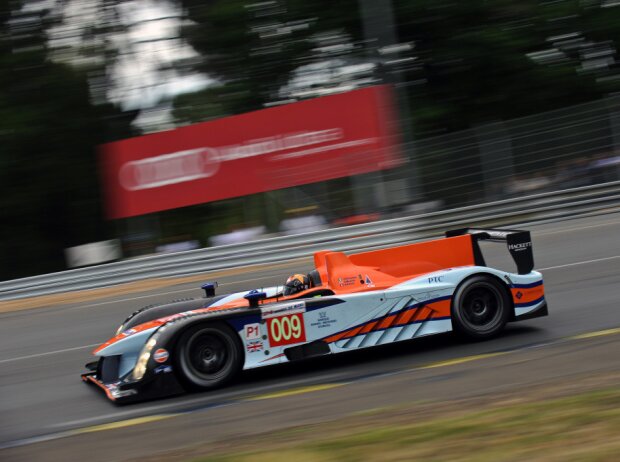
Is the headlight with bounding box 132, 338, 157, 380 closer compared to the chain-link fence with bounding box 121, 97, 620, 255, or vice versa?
the headlight with bounding box 132, 338, 157, 380

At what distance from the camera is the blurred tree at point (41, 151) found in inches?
902

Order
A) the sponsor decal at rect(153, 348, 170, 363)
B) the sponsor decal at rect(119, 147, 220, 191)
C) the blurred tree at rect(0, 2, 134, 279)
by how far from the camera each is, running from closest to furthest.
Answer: the sponsor decal at rect(153, 348, 170, 363) < the sponsor decal at rect(119, 147, 220, 191) < the blurred tree at rect(0, 2, 134, 279)

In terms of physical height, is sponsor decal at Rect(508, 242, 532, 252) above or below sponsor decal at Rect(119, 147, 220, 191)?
below

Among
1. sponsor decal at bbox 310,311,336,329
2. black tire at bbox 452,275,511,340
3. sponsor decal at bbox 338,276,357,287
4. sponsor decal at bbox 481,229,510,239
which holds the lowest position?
black tire at bbox 452,275,511,340

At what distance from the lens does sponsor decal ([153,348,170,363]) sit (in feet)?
21.3

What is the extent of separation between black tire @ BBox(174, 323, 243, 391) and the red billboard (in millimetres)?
9390

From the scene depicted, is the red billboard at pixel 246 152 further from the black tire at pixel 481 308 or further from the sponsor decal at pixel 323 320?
the sponsor decal at pixel 323 320

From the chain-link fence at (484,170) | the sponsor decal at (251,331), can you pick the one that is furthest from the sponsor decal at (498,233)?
the chain-link fence at (484,170)

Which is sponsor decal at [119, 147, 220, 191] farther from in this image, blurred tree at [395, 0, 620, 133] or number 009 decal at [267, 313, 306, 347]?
number 009 decal at [267, 313, 306, 347]

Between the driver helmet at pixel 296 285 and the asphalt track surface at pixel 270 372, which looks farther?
the driver helmet at pixel 296 285

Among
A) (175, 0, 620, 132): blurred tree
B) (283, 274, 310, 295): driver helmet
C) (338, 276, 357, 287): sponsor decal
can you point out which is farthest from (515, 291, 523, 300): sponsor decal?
(175, 0, 620, 132): blurred tree

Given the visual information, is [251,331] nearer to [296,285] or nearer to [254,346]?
[254,346]

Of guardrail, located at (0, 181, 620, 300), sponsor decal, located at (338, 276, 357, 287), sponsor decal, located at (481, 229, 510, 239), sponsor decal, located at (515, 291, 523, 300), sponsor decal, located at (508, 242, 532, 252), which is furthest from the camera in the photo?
guardrail, located at (0, 181, 620, 300)

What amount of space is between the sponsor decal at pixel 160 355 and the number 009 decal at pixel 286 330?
2.70 ft
